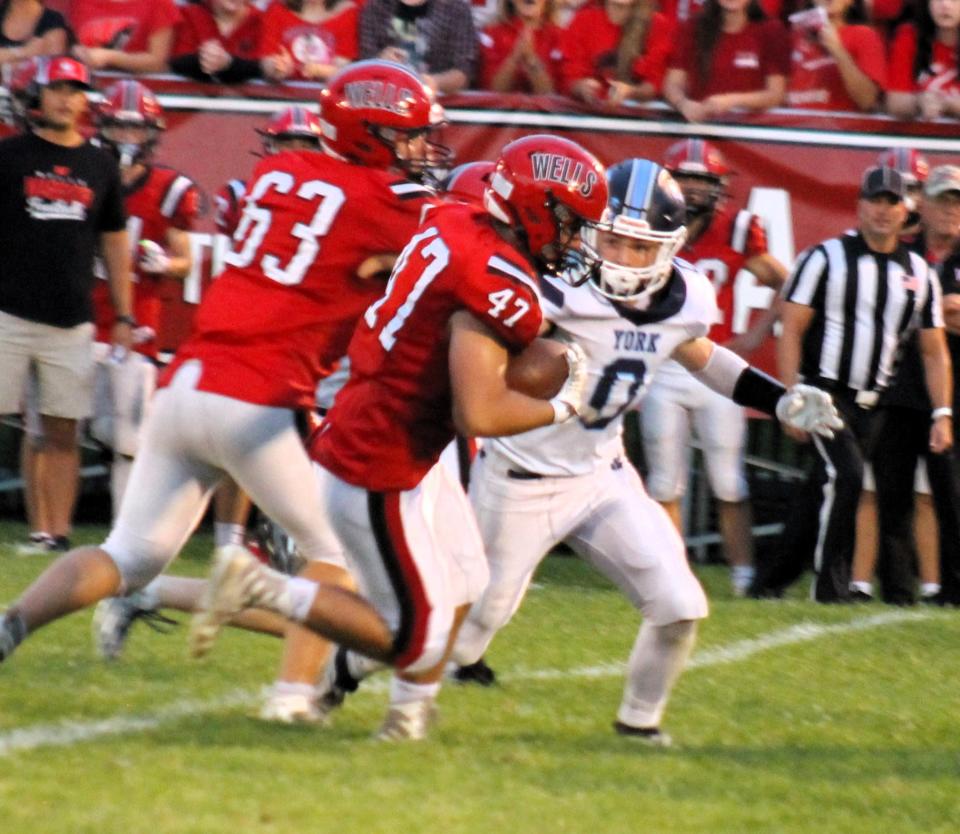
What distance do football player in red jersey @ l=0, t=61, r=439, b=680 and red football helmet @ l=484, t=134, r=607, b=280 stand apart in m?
0.40

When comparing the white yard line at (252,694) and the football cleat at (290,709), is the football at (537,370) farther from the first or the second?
the white yard line at (252,694)

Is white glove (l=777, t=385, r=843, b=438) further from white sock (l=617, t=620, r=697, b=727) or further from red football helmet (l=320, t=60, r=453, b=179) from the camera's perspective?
red football helmet (l=320, t=60, r=453, b=179)

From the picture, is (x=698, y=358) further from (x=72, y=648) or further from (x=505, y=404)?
(x=72, y=648)

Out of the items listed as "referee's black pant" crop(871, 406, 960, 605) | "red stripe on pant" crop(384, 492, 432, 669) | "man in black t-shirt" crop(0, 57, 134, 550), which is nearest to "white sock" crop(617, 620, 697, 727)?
"red stripe on pant" crop(384, 492, 432, 669)

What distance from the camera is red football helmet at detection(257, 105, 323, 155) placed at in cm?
787

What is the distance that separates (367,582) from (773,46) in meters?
4.89

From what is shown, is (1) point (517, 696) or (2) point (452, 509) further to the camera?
(1) point (517, 696)

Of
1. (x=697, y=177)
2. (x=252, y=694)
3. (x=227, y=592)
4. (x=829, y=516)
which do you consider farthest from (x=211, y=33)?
(x=227, y=592)

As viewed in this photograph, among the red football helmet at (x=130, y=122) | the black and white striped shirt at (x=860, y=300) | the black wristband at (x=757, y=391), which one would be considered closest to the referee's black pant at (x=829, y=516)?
the black and white striped shirt at (x=860, y=300)

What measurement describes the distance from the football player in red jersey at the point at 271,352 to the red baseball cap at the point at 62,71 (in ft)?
9.13

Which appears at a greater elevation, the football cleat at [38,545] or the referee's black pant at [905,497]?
the referee's black pant at [905,497]

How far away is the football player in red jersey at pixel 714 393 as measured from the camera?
25.7ft

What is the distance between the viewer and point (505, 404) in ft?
14.0

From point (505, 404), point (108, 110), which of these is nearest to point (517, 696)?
point (505, 404)
